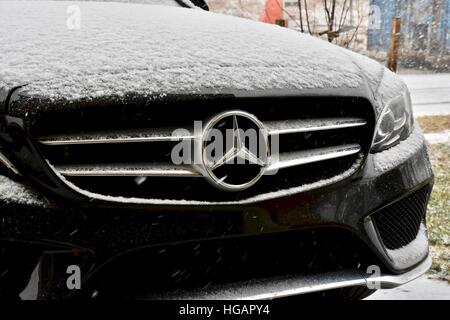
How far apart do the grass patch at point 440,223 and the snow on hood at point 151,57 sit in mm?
1176

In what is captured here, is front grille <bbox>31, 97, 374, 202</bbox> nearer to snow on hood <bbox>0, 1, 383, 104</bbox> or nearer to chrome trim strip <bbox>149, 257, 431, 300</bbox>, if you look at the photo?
snow on hood <bbox>0, 1, 383, 104</bbox>

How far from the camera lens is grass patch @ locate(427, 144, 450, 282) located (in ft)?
9.42

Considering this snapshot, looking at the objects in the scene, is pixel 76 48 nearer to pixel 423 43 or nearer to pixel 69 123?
pixel 69 123

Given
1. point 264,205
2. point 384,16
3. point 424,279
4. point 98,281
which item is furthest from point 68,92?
point 384,16

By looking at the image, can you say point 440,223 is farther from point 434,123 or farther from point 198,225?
point 434,123

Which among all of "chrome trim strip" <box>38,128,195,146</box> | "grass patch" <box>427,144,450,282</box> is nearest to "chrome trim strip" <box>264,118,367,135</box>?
"chrome trim strip" <box>38,128,195,146</box>

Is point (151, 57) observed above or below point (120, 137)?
→ above

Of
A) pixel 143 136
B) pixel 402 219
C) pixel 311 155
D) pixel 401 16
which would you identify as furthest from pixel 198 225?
pixel 401 16

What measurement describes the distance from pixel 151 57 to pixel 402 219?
1.02 metres

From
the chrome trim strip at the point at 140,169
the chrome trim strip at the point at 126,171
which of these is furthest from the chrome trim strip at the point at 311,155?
the chrome trim strip at the point at 126,171

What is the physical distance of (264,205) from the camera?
5.31 feet

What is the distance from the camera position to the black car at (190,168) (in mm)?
1431

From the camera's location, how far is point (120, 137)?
1489 millimetres

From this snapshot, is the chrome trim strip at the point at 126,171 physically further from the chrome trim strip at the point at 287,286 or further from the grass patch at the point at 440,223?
the grass patch at the point at 440,223
